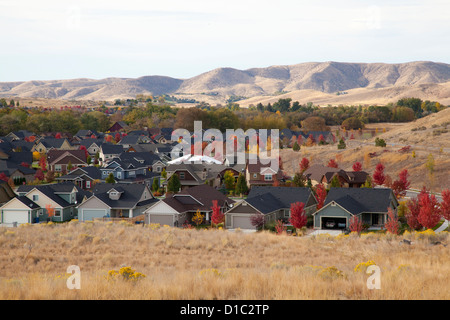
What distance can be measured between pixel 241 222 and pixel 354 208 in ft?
31.0

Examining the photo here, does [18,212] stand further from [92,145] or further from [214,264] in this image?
[92,145]

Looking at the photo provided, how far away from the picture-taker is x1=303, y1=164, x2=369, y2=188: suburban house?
6112 centimetres

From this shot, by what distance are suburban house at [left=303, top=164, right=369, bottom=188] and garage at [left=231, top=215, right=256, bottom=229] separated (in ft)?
66.4

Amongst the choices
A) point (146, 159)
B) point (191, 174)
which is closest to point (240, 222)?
point (191, 174)

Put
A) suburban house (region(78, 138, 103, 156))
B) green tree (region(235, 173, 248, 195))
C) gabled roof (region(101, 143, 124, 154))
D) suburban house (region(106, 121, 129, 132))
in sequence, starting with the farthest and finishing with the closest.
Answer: suburban house (region(106, 121, 129, 132)) → suburban house (region(78, 138, 103, 156)) → gabled roof (region(101, 143, 124, 154)) → green tree (region(235, 173, 248, 195))

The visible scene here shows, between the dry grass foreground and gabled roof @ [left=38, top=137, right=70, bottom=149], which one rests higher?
gabled roof @ [left=38, top=137, right=70, bottom=149]

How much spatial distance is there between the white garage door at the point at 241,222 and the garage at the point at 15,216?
19.0 metres

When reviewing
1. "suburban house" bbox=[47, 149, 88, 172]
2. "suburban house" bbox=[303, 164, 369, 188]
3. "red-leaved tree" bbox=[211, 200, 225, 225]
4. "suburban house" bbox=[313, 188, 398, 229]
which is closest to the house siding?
"suburban house" bbox=[313, 188, 398, 229]

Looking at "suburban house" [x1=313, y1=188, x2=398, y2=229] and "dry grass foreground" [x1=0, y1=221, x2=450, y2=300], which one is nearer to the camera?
"dry grass foreground" [x1=0, y1=221, x2=450, y2=300]

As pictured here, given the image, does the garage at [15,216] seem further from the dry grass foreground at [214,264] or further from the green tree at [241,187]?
the green tree at [241,187]

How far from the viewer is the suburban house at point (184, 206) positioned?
4353cm

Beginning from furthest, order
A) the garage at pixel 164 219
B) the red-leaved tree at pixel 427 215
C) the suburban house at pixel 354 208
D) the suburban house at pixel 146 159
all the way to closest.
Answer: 1. the suburban house at pixel 146 159
2. the garage at pixel 164 219
3. the suburban house at pixel 354 208
4. the red-leaved tree at pixel 427 215

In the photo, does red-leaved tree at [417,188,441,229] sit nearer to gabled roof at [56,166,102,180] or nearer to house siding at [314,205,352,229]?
house siding at [314,205,352,229]

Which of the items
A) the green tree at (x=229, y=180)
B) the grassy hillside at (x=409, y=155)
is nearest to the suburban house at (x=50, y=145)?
the grassy hillside at (x=409, y=155)
